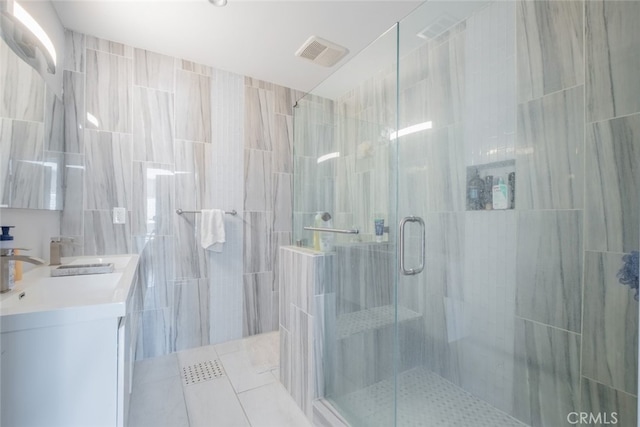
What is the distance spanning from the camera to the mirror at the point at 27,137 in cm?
126

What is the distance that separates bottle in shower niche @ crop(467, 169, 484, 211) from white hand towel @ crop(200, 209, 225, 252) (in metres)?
1.99

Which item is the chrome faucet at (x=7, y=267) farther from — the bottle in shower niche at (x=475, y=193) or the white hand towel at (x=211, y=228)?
the bottle in shower niche at (x=475, y=193)

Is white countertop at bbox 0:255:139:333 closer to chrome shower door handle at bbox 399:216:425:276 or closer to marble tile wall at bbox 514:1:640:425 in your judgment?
chrome shower door handle at bbox 399:216:425:276

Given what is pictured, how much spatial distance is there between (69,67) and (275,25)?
157cm

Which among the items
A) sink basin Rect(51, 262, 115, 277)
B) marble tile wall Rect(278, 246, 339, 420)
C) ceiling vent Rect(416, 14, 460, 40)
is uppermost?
ceiling vent Rect(416, 14, 460, 40)

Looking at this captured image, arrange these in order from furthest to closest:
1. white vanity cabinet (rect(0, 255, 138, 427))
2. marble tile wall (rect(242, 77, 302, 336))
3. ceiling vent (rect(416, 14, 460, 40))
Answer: marble tile wall (rect(242, 77, 302, 336)) < ceiling vent (rect(416, 14, 460, 40)) < white vanity cabinet (rect(0, 255, 138, 427))

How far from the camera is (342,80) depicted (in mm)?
2014

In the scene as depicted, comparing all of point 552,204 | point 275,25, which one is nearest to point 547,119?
point 552,204

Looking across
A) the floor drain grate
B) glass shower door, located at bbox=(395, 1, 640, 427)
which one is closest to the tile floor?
the floor drain grate

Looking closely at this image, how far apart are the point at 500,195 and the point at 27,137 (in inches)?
105

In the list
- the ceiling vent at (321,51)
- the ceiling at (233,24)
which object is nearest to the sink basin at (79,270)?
the ceiling at (233,24)

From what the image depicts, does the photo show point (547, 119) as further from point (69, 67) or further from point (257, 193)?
point (69, 67)

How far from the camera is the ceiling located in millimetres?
1847

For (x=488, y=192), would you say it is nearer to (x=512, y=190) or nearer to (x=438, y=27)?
(x=512, y=190)
